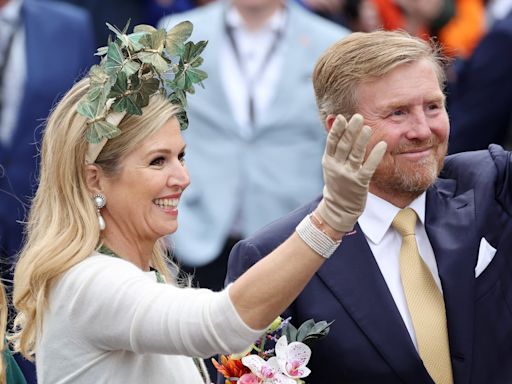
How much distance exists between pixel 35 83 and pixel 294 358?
405cm

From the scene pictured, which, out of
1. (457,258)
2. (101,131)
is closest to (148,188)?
(101,131)

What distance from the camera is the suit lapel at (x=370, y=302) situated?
4.94 m

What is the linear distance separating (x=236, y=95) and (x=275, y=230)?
12.5ft

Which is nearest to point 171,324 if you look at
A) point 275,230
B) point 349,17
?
point 275,230

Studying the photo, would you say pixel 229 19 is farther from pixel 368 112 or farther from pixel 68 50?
pixel 368 112

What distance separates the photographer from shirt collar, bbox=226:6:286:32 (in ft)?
29.5

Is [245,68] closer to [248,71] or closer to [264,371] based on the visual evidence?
[248,71]

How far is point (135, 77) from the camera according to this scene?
15.1 ft

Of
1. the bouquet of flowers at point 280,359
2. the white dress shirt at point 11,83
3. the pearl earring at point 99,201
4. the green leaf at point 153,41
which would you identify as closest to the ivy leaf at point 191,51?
the green leaf at point 153,41

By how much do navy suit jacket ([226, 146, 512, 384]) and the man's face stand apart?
0.62 feet

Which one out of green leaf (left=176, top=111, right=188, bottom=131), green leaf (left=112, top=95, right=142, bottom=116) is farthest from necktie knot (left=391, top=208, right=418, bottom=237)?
green leaf (left=112, top=95, right=142, bottom=116)

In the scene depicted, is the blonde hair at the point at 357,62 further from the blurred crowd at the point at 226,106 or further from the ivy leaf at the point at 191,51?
the blurred crowd at the point at 226,106

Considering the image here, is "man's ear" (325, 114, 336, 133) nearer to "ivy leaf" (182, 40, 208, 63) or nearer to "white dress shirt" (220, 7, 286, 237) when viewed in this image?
"ivy leaf" (182, 40, 208, 63)

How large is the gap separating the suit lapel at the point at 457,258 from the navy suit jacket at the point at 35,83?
3.41 m
